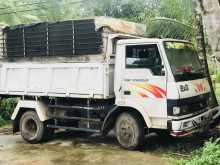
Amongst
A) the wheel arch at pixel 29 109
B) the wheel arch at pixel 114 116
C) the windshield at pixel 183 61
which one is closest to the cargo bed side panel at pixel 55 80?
the wheel arch at pixel 29 109

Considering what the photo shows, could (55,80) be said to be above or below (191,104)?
above

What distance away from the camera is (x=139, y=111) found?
31.7ft

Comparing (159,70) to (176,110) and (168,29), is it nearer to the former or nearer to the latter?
(176,110)

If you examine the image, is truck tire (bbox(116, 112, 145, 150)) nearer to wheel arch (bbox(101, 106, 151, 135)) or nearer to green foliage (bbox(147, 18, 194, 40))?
wheel arch (bbox(101, 106, 151, 135))

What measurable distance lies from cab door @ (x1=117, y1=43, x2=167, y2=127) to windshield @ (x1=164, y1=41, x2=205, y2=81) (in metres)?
0.26

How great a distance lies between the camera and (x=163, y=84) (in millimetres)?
9352

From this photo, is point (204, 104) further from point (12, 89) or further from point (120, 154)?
point (12, 89)

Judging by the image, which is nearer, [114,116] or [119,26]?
[114,116]

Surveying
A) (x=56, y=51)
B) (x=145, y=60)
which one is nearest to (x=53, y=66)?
(x=56, y=51)

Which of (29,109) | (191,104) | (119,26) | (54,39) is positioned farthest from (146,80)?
(29,109)

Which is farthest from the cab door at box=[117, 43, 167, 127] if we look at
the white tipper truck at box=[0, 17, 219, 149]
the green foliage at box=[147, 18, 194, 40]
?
the green foliage at box=[147, 18, 194, 40]

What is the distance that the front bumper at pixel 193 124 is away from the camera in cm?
920

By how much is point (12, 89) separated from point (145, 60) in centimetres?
408

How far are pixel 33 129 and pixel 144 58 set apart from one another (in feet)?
12.8
